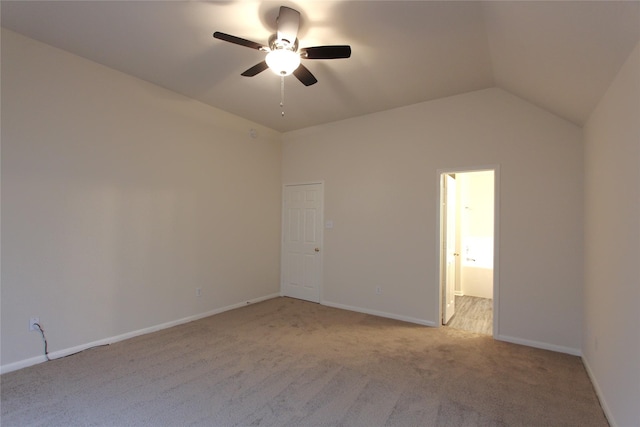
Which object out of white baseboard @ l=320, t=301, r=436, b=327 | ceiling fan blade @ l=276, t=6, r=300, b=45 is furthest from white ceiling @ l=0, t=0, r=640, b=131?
white baseboard @ l=320, t=301, r=436, b=327

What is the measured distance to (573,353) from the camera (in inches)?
118

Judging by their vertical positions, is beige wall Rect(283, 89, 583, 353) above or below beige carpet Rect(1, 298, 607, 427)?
above

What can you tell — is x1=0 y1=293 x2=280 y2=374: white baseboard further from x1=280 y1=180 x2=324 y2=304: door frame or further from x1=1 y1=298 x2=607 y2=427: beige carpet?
x1=280 y1=180 x2=324 y2=304: door frame

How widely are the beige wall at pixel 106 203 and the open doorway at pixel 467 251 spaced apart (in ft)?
10.1

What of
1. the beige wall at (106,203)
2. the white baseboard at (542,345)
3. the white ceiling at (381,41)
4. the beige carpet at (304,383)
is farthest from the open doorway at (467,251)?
the beige wall at (106,203)

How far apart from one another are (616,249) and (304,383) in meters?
2.51

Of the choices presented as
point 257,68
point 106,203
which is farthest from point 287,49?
point 106,203

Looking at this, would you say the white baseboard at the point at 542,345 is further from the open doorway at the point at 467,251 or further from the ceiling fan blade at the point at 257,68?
the ceiling fan blade at the point at 257,68

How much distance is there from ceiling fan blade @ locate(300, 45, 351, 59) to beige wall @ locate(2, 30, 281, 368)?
7.75 feet

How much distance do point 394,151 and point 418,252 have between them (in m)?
1.49

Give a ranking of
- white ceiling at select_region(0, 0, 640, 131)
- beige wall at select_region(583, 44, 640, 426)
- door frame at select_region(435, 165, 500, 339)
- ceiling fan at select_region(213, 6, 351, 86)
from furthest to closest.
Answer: door frame at select_region(435, 165, 500, 339), ceiling fan at select_region(213, 6, 351, 86), white ceiling at select_region(0, 0, 640, 131), beige wall at select_region(583, 44, 640, 426)

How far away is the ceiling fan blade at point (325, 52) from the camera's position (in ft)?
7.14

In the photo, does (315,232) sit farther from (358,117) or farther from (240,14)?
(240,14)

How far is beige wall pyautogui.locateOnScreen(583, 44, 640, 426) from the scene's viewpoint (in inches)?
64.9
